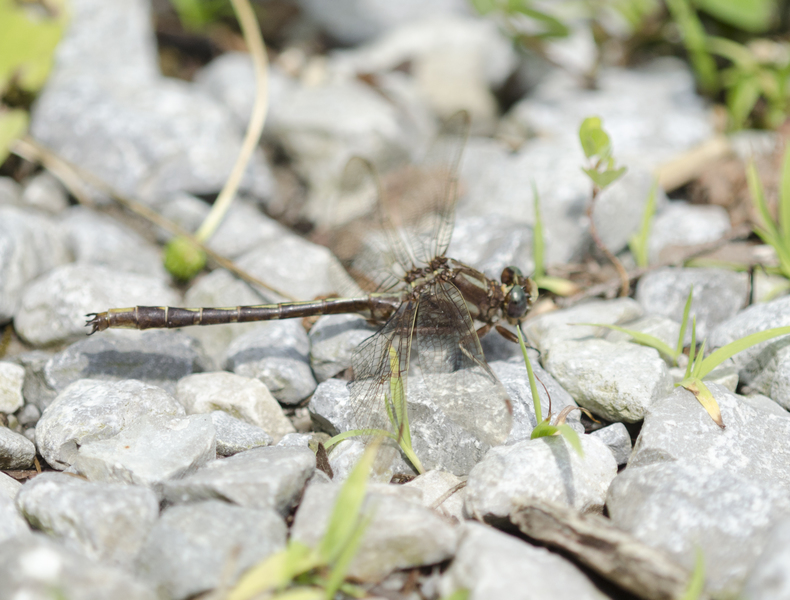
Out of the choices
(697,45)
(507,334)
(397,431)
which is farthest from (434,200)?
(697,45)

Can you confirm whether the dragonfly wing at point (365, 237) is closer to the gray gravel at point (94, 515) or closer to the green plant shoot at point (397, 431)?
the green plant shoot at point (397, 431)

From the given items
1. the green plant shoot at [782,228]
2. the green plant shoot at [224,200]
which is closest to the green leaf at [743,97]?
the green plant shoot at [782,228]

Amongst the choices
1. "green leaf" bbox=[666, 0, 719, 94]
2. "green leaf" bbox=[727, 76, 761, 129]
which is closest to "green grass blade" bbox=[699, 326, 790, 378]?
"green leaf" bbox=[727, 76, 761, 129]

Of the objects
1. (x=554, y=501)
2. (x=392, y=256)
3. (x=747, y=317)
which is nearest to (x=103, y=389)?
(x=392, y=256)

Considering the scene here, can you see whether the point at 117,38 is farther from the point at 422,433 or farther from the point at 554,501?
the point at 554,501

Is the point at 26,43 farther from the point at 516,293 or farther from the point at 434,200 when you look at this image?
the point at 516,293
